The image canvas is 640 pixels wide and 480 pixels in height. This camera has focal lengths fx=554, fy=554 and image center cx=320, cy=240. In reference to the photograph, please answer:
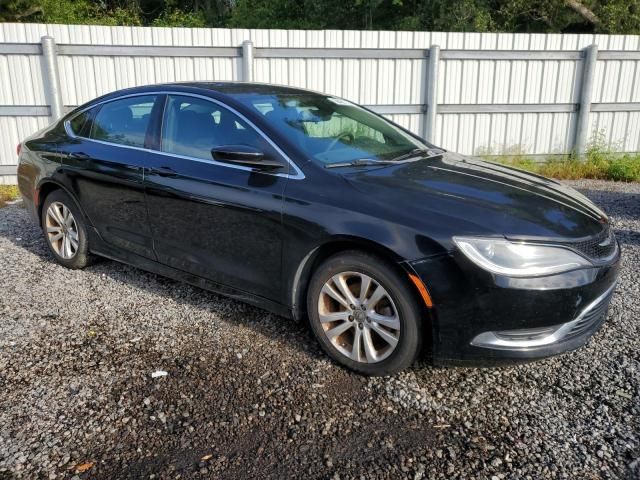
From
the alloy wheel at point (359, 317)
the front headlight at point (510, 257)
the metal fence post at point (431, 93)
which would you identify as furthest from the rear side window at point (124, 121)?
the metal fence post at point (431, 93)

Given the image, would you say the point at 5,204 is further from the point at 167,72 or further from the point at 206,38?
the point at 206,38

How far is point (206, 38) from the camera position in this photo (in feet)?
27.9

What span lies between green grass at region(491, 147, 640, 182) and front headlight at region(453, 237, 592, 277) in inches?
275

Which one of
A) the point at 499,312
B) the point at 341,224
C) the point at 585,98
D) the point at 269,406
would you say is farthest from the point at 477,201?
the point at 585,98

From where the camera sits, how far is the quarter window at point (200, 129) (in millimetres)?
3619

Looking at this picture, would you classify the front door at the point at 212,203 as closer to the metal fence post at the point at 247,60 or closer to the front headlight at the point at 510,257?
the front headlight at the point at 510,257

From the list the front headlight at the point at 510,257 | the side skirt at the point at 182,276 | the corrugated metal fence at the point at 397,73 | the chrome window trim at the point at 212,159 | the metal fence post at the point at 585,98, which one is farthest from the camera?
the metal fence post at the point at 585,98

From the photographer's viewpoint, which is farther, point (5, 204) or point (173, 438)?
point (5, 204)

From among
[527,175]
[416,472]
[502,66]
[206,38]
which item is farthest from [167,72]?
[416,472]

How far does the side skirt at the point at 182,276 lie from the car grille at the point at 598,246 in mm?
1683

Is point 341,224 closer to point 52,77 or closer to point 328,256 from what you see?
point 328,256

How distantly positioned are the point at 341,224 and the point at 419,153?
1.27 metres

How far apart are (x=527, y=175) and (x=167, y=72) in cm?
644

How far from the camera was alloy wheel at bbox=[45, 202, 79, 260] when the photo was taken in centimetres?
482
